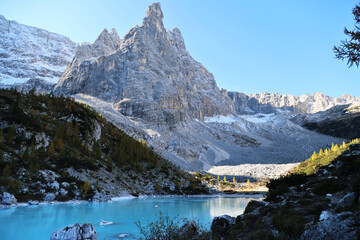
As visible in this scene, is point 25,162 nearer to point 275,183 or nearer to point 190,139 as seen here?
point 275,183

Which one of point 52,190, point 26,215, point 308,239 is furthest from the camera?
point 52,190

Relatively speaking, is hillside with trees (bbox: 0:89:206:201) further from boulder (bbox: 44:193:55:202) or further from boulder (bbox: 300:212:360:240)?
boulder (bbox: 300:212:360:240)

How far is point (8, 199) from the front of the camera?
27.1 m

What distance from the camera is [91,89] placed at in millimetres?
165125

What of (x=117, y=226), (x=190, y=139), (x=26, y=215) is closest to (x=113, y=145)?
(x=26, y=215)

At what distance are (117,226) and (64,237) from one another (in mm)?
9880

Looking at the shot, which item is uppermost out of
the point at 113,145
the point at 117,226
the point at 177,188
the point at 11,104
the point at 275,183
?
the point at 11,104

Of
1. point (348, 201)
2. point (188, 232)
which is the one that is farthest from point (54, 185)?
point (348, 201)

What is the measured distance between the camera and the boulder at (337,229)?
5.09m

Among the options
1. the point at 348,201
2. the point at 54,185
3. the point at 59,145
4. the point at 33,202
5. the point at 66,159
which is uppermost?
the point at 59,145

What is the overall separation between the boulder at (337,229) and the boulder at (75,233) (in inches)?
415

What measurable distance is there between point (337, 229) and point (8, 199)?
111 ft

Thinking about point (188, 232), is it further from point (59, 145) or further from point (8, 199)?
point (59, 145)

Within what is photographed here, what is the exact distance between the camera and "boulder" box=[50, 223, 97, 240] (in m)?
11.4
